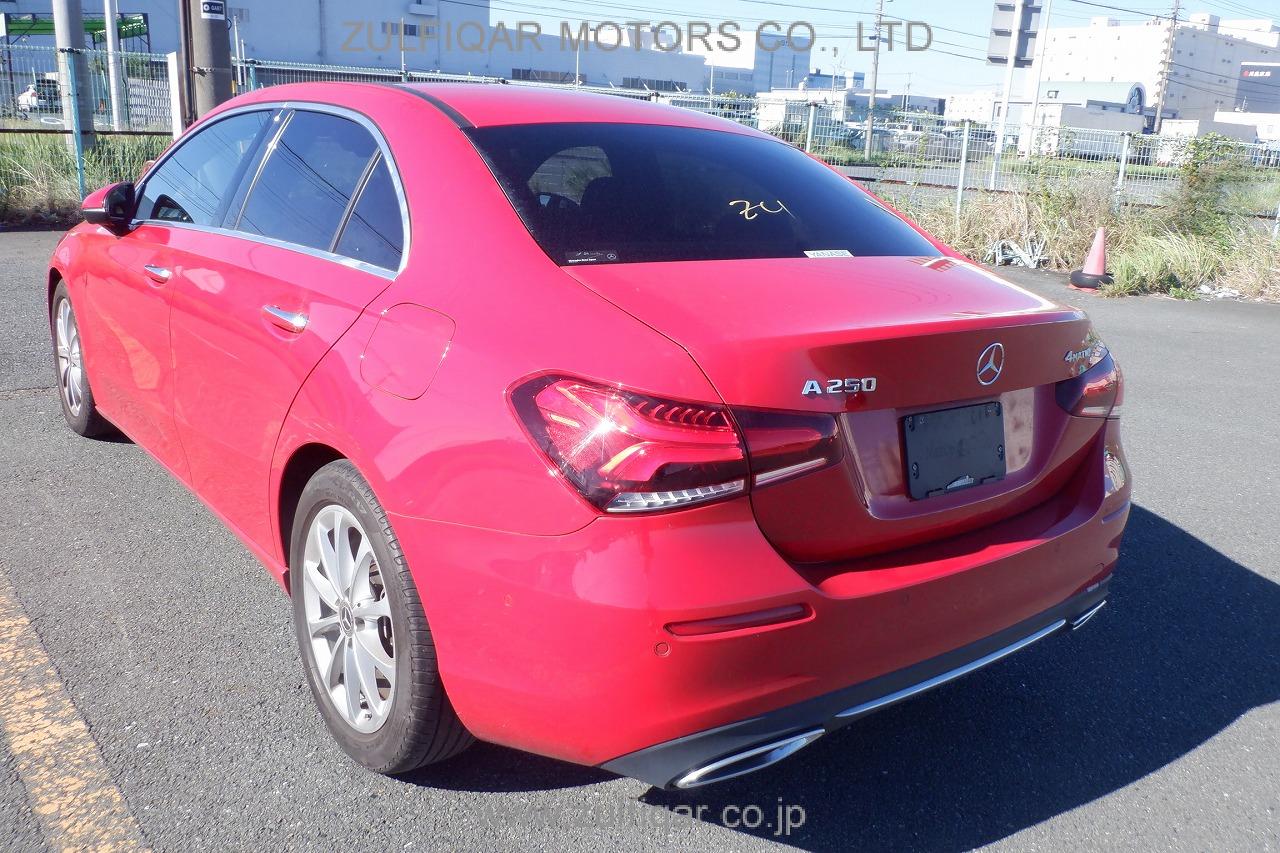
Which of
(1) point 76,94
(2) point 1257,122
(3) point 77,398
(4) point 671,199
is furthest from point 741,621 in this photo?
(2) point 1257,122

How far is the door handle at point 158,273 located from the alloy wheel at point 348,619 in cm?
135

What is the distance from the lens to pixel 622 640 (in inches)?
78.7

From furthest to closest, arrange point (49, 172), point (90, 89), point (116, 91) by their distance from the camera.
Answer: point (116, 91) < point (90, 89) < point (49, 172)

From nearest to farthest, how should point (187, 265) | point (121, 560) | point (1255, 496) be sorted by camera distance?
1. point (187, 265)
2. point (121, 560)
3. point (1255, 496)

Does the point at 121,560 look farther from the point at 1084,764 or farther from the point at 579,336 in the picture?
the point at 1084,764

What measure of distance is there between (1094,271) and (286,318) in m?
11.1

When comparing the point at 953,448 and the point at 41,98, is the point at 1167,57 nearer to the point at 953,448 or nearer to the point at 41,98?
the point at 41,98

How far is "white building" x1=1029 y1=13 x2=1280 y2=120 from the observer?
109 metres

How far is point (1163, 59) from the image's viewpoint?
4210 inches

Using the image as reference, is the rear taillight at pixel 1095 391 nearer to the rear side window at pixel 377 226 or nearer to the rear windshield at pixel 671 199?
the rear windshield at pixel 671 199

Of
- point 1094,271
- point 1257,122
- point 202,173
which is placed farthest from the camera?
point 1257,122

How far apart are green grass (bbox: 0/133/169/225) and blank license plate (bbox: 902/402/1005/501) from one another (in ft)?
45.6

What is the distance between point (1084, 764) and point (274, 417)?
7.73 ft

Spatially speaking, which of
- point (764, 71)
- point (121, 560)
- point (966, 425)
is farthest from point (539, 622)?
point (764, 71)
